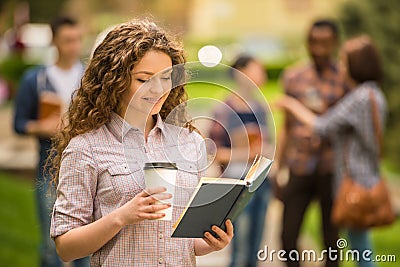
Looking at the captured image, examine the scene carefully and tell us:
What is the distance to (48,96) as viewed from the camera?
18.1 feet

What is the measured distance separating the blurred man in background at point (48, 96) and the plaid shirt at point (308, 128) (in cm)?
130

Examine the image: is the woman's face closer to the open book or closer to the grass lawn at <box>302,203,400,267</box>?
the open book

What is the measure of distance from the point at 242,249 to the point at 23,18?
2791cm

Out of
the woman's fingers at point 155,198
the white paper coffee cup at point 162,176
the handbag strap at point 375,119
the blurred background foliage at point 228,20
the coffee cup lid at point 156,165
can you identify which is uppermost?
the blurred background foliage at point 228,20

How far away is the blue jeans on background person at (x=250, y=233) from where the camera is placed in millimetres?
5934

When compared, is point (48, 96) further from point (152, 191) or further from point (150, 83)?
point (152, 191)

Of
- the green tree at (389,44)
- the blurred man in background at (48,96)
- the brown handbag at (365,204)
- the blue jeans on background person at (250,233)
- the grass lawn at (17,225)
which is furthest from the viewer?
the green tree at (389,44)

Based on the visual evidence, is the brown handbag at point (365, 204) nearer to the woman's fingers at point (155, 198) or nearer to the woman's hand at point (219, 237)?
the woman's hand at point (219, 237)

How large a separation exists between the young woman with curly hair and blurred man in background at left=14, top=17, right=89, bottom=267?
2.83 metres

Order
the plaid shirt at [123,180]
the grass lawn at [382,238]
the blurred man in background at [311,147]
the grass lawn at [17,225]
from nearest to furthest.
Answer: the plaid shirt at [123,180], the blurred man in background at [311,147], the grass lawn at [382,238], the grass lawn at [17,225]

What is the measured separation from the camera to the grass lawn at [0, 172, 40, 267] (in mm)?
7023

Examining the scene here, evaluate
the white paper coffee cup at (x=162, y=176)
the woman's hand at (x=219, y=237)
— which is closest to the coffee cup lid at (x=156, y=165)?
the white paper coffee cup at (x=162, y=176)

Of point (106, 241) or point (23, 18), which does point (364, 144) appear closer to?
point (106, 241)

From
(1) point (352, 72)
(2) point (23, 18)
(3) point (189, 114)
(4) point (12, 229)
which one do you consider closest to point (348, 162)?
(1) point (352, 72)
